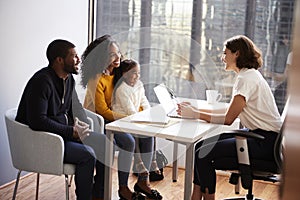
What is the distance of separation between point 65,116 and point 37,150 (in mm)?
304

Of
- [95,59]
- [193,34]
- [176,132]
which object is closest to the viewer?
[176,132]

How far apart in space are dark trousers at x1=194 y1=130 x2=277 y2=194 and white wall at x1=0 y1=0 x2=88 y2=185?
1290 mm

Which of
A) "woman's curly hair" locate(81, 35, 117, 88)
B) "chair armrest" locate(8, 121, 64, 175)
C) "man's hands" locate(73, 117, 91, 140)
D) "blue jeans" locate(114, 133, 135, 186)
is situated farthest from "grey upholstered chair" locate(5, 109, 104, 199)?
"woman's curly hair" locate(81, 35, 117, 88)

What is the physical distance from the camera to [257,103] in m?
2.53

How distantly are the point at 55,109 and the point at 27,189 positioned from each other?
0.81 m

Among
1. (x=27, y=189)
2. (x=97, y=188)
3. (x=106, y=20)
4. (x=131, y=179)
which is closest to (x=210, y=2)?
(x=106, y=20)

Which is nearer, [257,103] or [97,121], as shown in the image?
[257,103]

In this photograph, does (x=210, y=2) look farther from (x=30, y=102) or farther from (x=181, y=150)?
(x=30, y=102)

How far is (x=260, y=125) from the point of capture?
8.31ft

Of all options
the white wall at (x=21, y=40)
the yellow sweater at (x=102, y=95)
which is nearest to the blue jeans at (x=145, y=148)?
the yellow sweater at (x=102, y=95)

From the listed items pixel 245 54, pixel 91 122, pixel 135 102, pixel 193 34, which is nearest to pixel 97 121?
pixel 91 122

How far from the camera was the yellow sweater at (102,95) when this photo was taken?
2.96 metres

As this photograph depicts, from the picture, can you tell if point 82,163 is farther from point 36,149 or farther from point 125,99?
point 125,99

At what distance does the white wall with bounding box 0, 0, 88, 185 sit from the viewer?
296 centimetres
